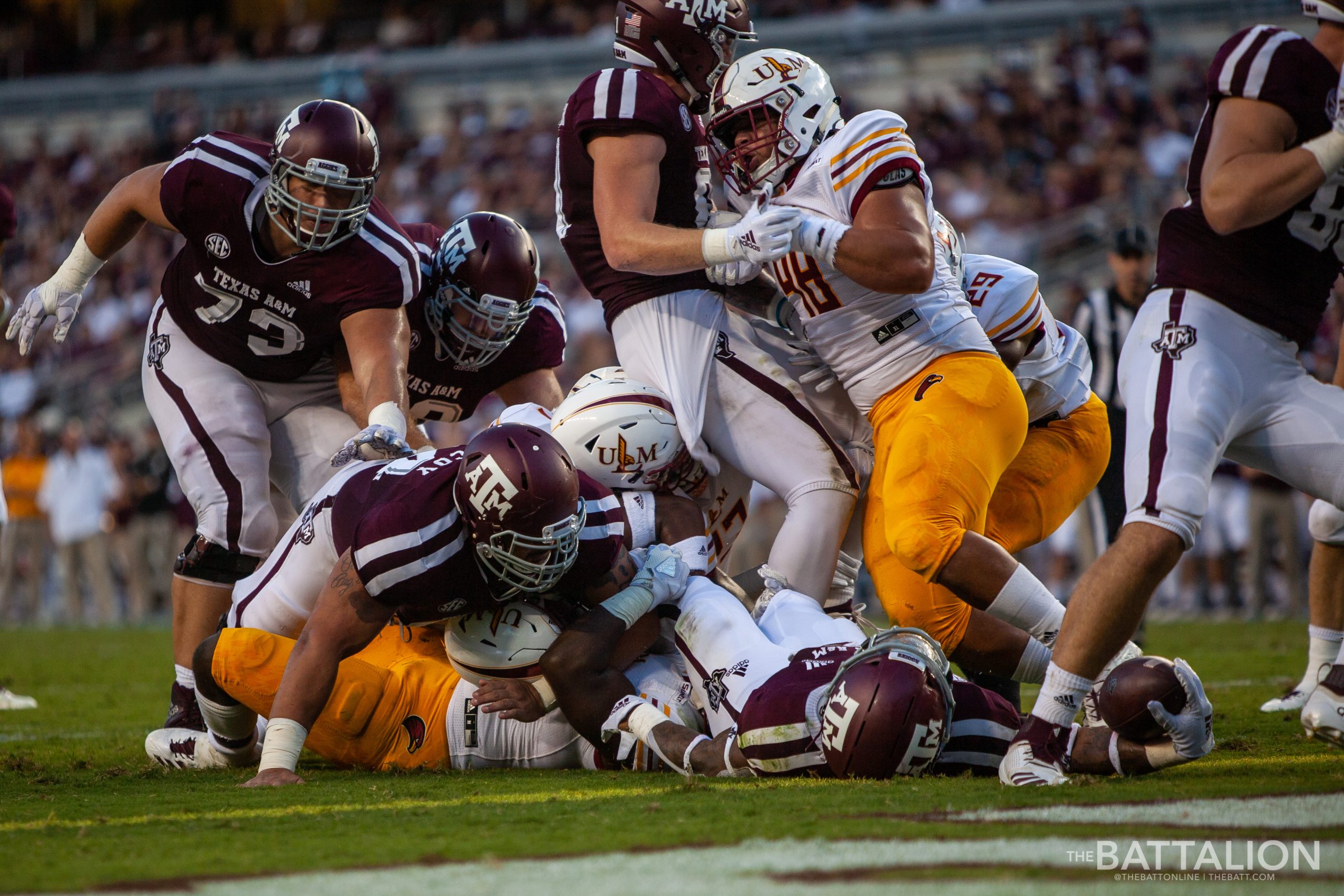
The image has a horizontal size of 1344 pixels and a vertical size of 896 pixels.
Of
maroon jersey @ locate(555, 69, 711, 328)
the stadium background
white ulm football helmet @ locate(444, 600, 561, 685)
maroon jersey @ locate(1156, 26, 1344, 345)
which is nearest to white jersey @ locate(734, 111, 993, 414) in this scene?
maroon jersey @ locate(555, 69, 711, 328)

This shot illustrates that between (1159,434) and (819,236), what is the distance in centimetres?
113

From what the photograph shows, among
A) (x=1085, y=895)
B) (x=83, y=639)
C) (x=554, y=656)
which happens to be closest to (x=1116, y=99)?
(x=83, y=639)

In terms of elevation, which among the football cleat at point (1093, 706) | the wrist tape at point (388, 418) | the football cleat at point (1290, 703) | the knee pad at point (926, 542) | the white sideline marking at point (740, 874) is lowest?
the football cleat at point (1290, 703)

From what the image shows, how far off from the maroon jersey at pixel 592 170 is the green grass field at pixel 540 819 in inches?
65.6

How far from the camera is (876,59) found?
17500mm

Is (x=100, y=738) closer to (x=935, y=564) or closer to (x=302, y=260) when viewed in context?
(x=302, y=260)

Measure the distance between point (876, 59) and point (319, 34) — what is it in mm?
10356

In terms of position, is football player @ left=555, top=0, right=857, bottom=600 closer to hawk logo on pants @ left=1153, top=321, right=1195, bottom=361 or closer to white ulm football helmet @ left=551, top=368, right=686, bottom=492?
white ulm football helmet @ left=551, top=368, right=686, bottom=492

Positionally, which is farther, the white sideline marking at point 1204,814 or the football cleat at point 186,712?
the football cleat at point 186,712

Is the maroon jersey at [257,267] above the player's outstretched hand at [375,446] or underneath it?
above

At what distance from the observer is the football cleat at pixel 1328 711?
3428mm

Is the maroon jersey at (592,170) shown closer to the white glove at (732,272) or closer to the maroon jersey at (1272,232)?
the white glove at (732,272)

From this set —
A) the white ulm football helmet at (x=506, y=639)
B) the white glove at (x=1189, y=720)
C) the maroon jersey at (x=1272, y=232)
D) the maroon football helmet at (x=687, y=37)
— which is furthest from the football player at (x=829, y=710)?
the maroon football helmet at (x=687, y=37)
